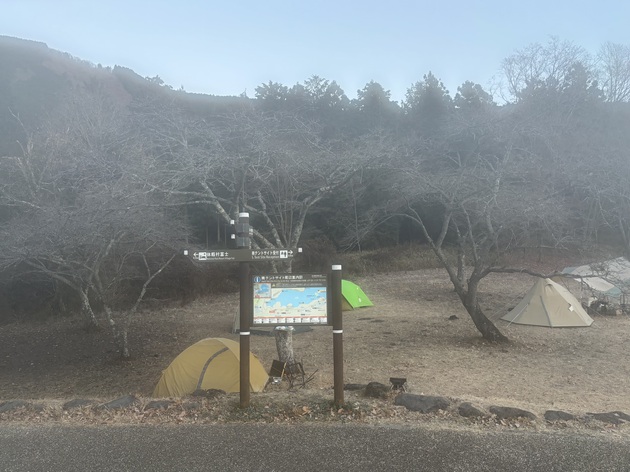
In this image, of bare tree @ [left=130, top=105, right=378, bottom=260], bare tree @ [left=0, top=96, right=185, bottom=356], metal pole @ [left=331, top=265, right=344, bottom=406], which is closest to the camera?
metal pole @ [left=331, top=265, right=344, bottom=406]

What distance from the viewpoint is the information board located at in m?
5.66

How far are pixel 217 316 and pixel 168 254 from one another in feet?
9.49

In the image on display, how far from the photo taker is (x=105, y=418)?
5.34 m

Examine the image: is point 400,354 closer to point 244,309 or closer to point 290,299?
point 290,299

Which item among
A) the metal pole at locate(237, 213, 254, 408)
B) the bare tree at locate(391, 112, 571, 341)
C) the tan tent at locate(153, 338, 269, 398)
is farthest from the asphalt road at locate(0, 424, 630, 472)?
the bare tree at locate(391, 112, 571, 341)

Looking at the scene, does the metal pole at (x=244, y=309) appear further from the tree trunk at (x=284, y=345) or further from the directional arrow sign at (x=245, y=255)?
the tree trunk at (x=284, y=345)

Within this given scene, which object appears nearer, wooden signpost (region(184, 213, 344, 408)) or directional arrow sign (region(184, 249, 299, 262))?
wooden signpost (region(184, 213, 344, 408))

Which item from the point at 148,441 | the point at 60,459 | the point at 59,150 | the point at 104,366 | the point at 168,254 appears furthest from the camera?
the point at 168,254

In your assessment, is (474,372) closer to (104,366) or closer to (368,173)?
(368,173)

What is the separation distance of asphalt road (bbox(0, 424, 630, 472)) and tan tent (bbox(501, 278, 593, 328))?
471 inches

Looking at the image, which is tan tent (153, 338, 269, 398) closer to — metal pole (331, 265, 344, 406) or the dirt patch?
the dirt patch

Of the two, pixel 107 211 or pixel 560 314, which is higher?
pixel 107 211

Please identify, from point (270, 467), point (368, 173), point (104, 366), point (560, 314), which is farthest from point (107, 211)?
point (560, 314)

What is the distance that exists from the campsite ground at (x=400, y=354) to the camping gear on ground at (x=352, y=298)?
1.56ft
